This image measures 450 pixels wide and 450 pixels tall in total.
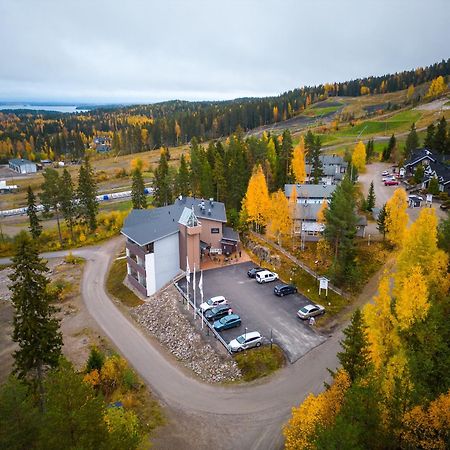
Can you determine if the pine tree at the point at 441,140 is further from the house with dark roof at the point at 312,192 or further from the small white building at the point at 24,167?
the small white building at the point at 24,167

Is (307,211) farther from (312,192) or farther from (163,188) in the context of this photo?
(163,188)

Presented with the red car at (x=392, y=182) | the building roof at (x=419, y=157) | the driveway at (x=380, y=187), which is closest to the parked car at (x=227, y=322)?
the driveway at (x=380, y=187)

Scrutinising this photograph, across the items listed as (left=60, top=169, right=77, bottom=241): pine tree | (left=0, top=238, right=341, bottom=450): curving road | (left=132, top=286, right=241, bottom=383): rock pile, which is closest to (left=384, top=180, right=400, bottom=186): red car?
(left=0, top=238, right=341, bottom=450): curving road

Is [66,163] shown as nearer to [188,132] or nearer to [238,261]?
[188,132]

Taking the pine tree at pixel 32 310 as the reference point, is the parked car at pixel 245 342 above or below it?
below

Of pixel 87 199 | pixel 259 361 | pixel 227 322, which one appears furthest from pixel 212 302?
pixel 87 199

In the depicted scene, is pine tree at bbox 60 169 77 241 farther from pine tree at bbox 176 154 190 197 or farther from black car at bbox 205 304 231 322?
black car at bbox 205 304 231 322

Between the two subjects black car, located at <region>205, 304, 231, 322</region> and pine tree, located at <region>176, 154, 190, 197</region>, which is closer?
black car, located at <region>205, 304, 231, 322</region>
